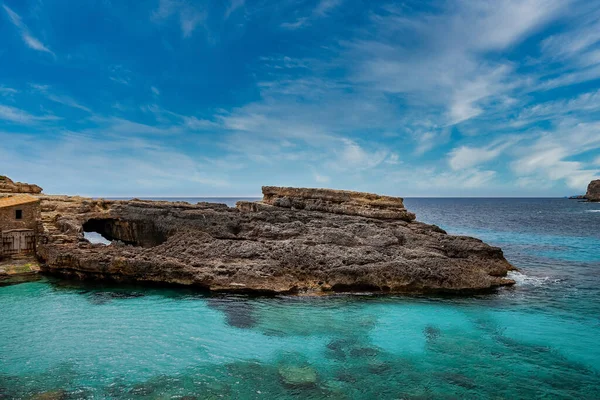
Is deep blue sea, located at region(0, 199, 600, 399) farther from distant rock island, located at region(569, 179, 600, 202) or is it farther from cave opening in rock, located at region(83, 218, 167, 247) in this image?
distant rock island, located at region(569, 179, 600, 202)

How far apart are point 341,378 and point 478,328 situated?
908cm

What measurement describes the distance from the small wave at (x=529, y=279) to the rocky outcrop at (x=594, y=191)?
20170cm

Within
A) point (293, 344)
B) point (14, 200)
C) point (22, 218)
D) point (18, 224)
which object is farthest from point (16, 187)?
point (293, 344)

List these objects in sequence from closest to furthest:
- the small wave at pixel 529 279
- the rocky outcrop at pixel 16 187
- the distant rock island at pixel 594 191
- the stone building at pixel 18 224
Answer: the small wave at pixel 529 279 → the stone building at pixel 18 224 → the rocky outcrop at pixel 16 187 → the distant rock island at pixel 594 191

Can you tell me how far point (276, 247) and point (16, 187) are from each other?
2962 cm

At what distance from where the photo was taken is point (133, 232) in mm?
32656

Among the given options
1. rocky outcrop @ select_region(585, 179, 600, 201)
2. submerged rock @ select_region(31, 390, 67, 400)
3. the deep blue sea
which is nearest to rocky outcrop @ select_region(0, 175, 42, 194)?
the deep blue sea

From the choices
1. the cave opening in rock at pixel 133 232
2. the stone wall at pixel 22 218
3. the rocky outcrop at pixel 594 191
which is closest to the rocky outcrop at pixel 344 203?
the cave opening in rock at pixel 133 232

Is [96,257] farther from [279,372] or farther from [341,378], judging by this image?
[341,378]

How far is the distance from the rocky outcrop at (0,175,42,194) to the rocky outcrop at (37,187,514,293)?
580cm

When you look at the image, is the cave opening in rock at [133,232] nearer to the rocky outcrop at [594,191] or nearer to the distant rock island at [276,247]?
the distant rock island at [276,247]

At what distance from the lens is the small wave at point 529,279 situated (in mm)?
27611

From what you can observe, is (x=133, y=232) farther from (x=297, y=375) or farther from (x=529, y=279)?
(x=529, y=279)

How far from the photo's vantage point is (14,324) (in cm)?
1894
